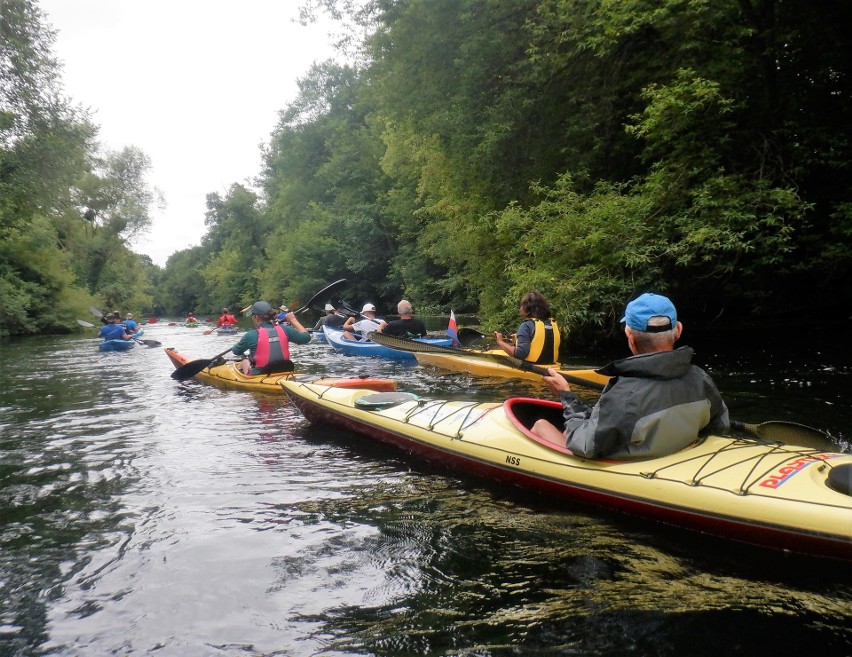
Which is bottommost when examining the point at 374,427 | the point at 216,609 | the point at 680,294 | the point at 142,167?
the point at 216,609

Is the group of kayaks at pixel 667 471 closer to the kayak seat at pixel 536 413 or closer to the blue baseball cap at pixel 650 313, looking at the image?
the kayak seat at pixel 536 413

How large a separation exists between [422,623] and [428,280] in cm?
2308

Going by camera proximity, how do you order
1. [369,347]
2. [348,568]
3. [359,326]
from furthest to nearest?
[359,326] → [369,347] → [348,568]

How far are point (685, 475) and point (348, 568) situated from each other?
174 cm

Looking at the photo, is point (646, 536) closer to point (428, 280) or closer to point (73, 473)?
point (73, 473)

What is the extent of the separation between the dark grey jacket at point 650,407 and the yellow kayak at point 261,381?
10.6 ft

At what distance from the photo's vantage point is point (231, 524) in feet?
11.5

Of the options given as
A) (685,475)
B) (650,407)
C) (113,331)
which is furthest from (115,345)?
(685,475)

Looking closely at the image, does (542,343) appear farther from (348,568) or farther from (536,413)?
(348,568)

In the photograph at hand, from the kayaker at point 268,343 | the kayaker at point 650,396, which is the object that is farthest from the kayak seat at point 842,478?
the kayaker at point 268,343

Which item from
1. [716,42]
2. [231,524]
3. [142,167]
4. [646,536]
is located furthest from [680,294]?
[142,167]

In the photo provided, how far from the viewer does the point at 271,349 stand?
7637 millimetres

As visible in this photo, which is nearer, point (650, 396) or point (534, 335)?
point (650, 396)

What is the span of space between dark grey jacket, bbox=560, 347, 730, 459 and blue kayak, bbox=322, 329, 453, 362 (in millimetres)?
6886
